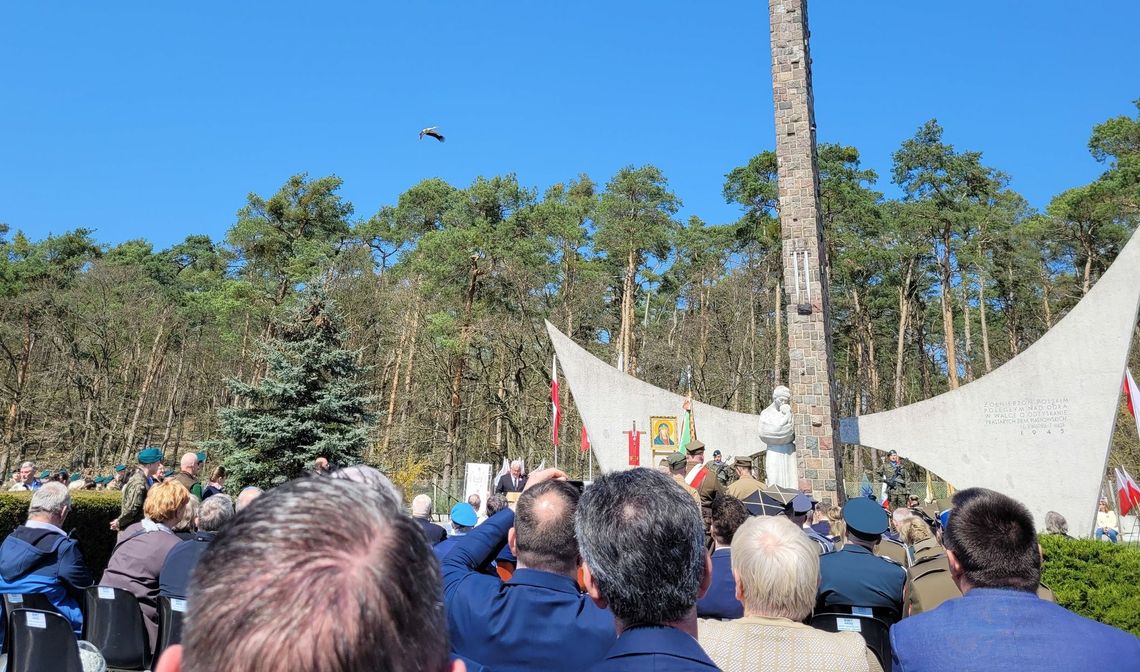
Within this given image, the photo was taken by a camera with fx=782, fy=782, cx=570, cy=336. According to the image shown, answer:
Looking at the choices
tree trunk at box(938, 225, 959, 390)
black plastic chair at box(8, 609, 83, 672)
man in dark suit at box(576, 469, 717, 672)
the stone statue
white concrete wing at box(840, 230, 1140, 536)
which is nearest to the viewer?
man in dark suit at box(576, 469, 717, 672)

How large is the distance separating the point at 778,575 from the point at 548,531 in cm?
64

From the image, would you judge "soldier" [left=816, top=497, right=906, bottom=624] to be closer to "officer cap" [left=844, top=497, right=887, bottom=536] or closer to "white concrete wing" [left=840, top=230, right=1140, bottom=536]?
"officer cap" [left=844, top=497, right=887, bottom=536]

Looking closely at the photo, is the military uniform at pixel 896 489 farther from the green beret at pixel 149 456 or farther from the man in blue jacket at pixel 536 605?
the man in blue jacket at pixel 536 605

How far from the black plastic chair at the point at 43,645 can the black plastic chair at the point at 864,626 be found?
2.94 m

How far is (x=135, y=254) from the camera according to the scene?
1502 inches

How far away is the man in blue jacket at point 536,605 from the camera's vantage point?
77.9 inches

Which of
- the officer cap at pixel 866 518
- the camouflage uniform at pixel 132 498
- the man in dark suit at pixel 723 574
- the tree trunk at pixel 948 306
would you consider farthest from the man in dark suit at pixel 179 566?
the tree trunk at pixel 948 306

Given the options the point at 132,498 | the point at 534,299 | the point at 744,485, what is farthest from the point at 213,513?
the point at 534,299

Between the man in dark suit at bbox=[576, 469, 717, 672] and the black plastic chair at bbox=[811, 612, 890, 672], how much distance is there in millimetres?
1548

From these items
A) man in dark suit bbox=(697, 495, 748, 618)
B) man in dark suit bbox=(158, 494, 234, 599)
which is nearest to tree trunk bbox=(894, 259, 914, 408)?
man in dark suit bbox=(697, 495, 748, 618)

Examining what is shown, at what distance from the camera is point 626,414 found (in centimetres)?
1486

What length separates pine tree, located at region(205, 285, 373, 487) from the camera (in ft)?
45.2

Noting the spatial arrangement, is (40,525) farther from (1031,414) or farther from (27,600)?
(1031,414)

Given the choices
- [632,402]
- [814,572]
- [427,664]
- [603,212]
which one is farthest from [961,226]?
[427,664]
